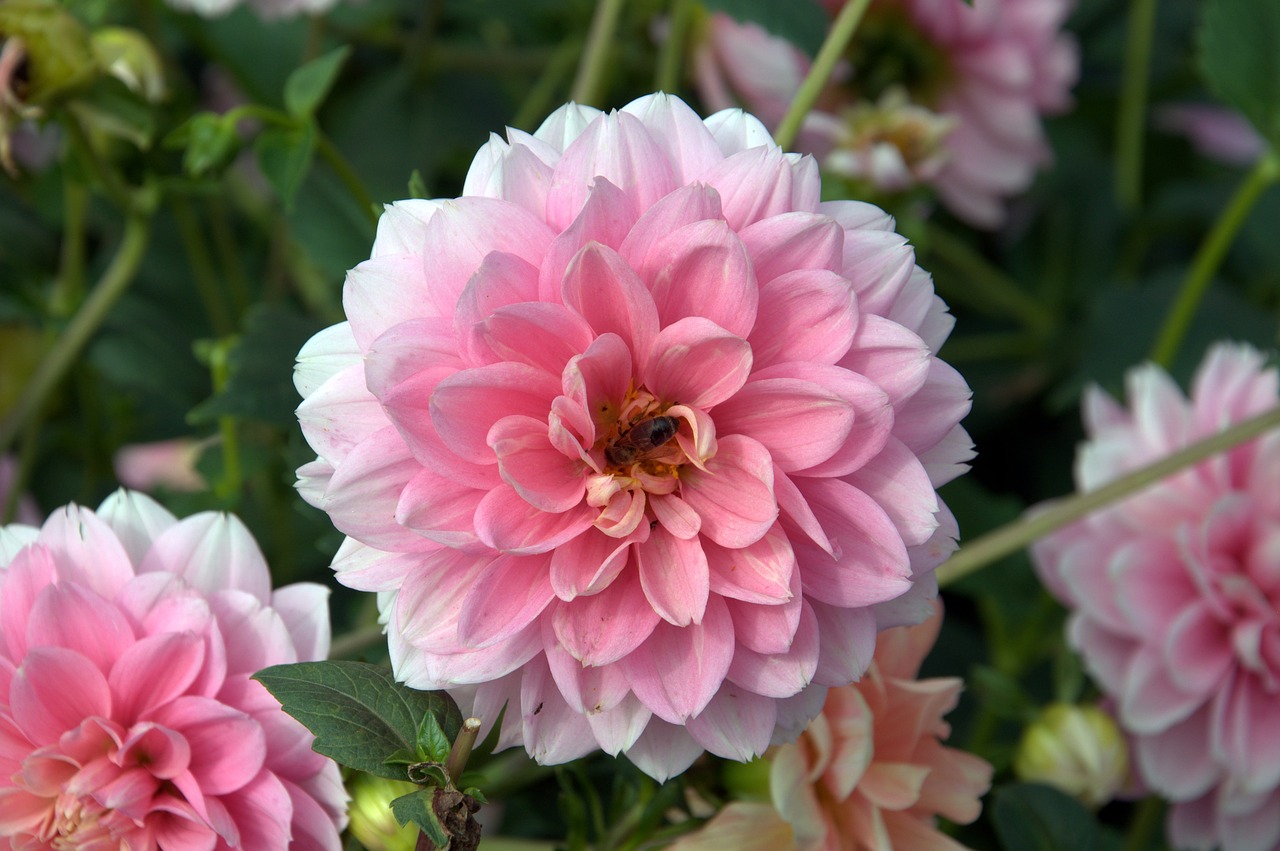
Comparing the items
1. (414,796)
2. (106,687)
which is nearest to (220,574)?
(106,687)

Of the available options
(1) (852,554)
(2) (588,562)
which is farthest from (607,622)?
(1) (852,554)

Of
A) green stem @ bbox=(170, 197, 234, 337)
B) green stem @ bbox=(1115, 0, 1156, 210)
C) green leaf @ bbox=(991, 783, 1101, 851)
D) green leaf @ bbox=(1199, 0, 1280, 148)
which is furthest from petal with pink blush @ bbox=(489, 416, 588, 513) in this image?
green stem @ bbox=(1115, 0, 1156, 210)

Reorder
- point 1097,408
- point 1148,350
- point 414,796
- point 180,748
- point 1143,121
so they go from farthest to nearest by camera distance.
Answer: point 1143,121 → point 1148,350 → point 1097,408 → point 180,748 → point 414,796

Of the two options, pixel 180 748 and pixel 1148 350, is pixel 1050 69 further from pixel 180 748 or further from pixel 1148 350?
pixel 180 748

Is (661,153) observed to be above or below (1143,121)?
above

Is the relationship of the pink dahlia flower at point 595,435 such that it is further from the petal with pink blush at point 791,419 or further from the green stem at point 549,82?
the green stem at point 549,82
